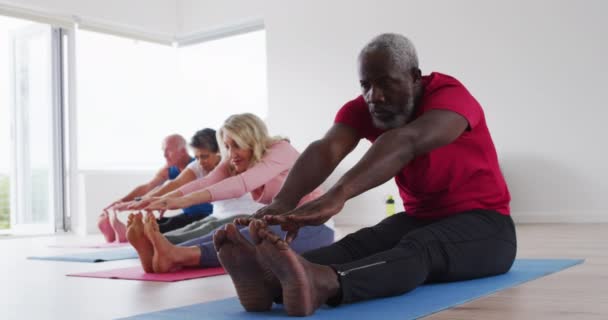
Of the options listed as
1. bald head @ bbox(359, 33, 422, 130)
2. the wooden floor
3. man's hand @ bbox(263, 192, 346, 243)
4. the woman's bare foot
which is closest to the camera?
man's hand @ bbox(263, 192, 346, 243)

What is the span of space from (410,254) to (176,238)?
6.45ft

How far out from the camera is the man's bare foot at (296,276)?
1529mm

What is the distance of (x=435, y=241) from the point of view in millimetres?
1948

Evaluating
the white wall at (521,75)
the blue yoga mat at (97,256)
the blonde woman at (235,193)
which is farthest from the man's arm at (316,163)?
the white wall at (521,75)

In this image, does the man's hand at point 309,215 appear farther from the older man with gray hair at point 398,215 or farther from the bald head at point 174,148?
the bald head at point 174,148

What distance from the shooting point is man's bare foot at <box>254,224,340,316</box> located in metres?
1.53

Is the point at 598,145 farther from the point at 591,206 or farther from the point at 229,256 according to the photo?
the point at 229,256

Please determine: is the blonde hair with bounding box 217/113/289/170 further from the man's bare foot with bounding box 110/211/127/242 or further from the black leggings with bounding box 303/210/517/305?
the man's bare foot with bounding box 110/211/127/242

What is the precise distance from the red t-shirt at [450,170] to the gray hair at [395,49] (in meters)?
0.14

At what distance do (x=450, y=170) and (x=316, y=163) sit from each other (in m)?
0.41

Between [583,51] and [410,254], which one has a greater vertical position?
[583,51]

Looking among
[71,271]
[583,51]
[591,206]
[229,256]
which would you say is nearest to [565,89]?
[583,51]

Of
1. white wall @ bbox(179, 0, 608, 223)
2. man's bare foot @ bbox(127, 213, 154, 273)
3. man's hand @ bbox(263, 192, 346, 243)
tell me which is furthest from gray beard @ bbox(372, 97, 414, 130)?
white wall @ bbox(179, 0, 608, 223)

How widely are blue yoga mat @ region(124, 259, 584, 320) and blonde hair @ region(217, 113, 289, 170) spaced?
4.36ft
